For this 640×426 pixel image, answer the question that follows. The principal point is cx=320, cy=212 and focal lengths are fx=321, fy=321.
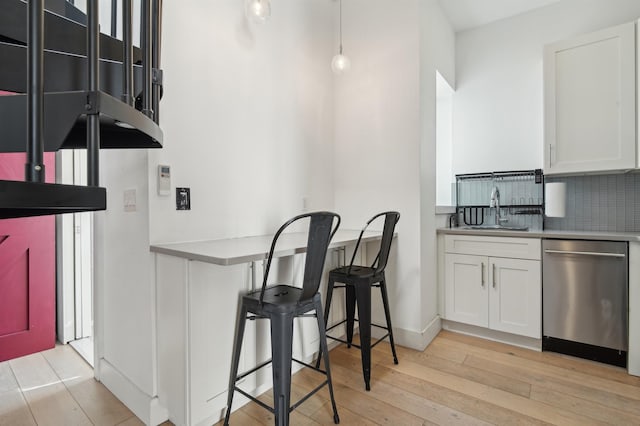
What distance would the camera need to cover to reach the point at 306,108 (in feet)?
8.72

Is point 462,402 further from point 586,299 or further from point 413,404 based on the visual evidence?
Answer: point 586,299

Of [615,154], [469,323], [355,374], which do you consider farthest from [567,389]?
[615,154]

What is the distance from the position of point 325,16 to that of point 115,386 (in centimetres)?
320

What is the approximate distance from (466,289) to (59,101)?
2.88 metres

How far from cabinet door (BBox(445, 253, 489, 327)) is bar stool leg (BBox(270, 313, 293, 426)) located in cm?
187

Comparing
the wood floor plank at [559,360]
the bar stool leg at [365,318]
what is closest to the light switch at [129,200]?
the bar stool leg at [365,318]

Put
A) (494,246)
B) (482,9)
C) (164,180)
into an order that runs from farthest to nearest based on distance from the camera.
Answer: (482,9), (494,246), (164,180)

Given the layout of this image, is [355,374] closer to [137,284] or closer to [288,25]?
[137,284]

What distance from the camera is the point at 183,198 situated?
177 centimetres

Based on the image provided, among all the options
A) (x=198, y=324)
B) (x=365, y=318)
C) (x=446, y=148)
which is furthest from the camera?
(x=446, y=148)

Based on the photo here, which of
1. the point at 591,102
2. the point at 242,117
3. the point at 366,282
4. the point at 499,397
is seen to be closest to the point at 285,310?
the point at 366,282

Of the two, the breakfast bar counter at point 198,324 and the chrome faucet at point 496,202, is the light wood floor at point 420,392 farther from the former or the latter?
the chrome faucet at point 496,202

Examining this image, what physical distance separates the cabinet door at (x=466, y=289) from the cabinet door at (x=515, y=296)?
0.06m

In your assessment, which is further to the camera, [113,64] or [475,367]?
[475,367]
